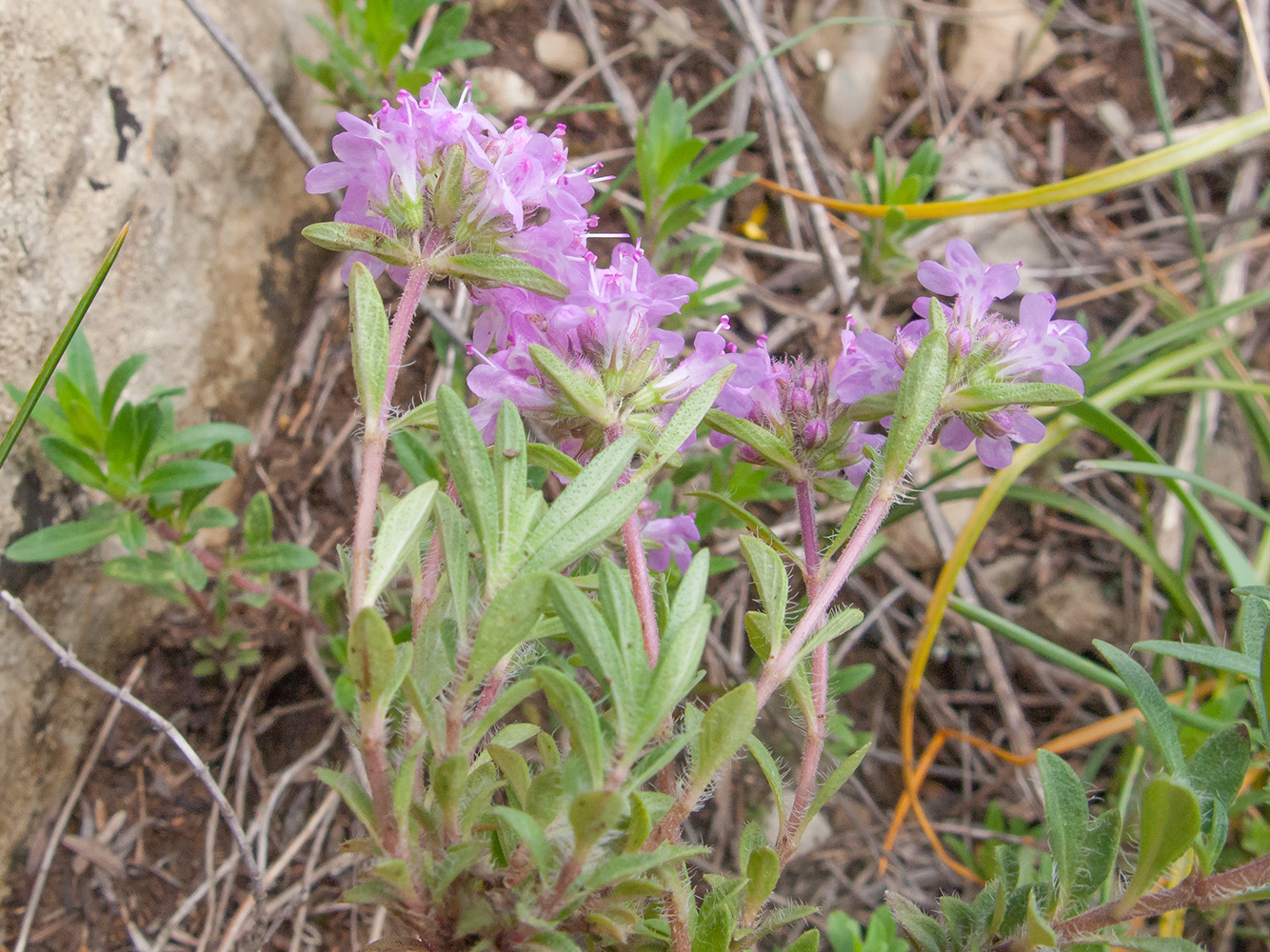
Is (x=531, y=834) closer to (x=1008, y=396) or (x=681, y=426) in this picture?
(x=681, y=426)

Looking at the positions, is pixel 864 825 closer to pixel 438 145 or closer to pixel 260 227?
pixel 438 145

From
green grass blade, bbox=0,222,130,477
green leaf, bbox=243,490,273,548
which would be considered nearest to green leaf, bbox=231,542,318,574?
green leaf, bbox=243,490,273,548

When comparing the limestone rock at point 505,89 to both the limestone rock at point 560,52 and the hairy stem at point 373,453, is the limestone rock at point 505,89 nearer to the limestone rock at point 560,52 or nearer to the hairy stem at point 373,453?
the limestone rock at point 560,52

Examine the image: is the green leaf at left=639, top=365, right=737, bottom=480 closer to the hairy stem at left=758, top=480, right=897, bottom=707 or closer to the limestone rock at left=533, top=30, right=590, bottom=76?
the hairy stem at left=758, top=480, right=897, bottom=707

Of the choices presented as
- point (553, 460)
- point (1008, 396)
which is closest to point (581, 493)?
point (553, 460)

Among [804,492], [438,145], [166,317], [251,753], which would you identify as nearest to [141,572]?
[251,753]

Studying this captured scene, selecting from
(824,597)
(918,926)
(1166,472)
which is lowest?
(918,926)
